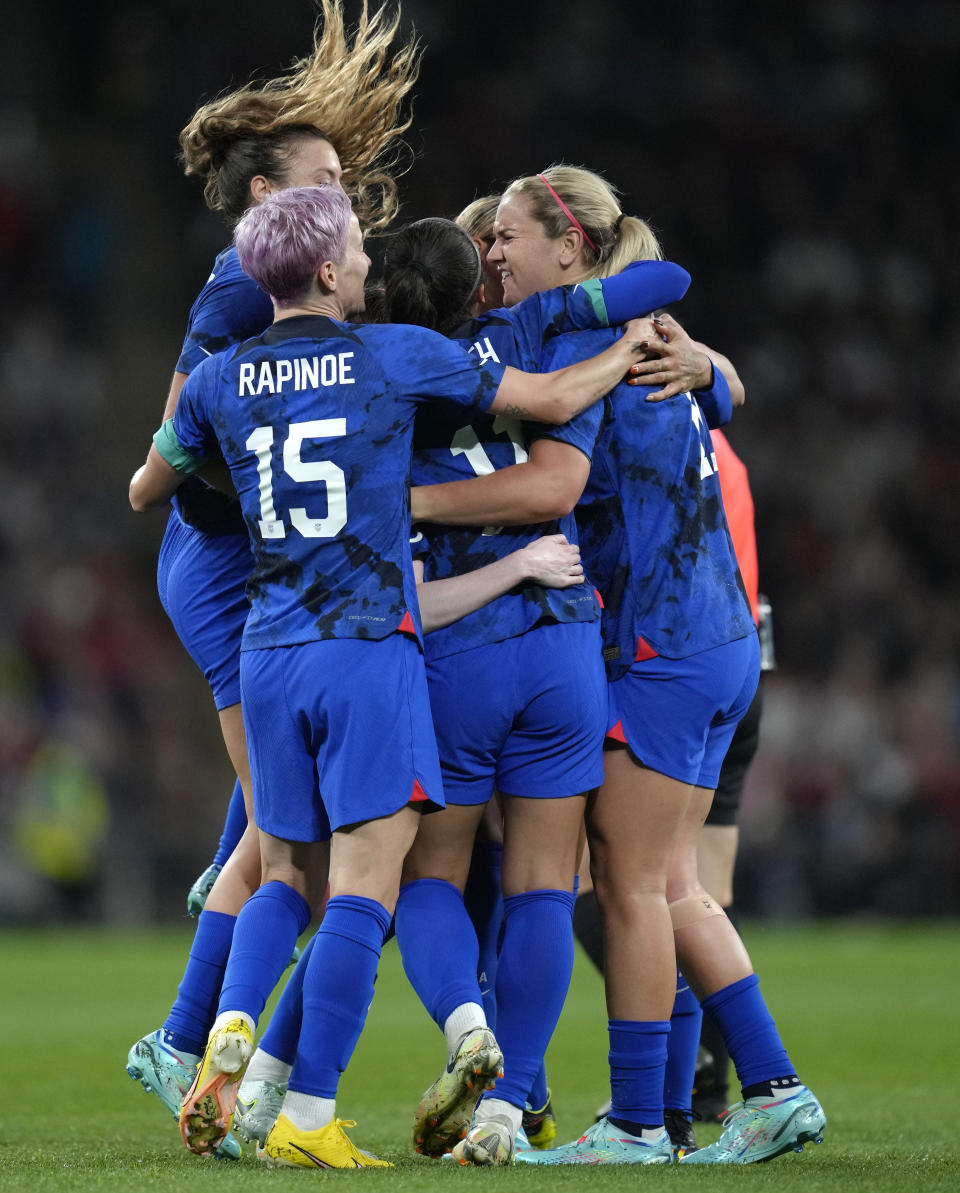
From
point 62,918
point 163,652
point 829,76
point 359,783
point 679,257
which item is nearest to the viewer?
point 359,783

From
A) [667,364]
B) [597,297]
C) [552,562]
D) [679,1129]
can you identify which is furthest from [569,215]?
[679,1129]

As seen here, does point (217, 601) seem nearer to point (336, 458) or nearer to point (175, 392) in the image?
point (175, 392)

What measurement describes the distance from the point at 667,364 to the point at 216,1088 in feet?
5.45

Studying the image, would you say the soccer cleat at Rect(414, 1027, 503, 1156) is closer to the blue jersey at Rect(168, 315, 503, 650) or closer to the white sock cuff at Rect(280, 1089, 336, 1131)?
the white sock cuff at Rect(280, 1089, 336, 1131)

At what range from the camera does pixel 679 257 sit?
48.8 ft

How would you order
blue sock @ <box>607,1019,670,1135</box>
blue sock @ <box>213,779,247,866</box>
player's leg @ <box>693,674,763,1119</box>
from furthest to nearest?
player's leg @ <box>693,674,763,1119</box>, blue sock @ <box>213,779,247,866</box>, blue sock @ <box>607,1019,670,1135</box>

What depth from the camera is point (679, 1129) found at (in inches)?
148

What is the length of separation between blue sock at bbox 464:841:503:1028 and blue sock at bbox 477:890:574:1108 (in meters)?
0.43

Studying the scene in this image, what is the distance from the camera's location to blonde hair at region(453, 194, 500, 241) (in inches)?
148

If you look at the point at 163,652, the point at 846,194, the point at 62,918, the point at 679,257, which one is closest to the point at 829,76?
the point at 846,194

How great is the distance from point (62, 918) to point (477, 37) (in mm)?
8985

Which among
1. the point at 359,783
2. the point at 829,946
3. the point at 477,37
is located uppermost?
the point at 477,37

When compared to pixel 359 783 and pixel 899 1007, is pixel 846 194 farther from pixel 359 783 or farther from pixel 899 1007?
pixel 359 783

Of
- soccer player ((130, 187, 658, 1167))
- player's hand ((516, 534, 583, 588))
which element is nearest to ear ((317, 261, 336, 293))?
soccer player ((130, 187, 658, 1167))
